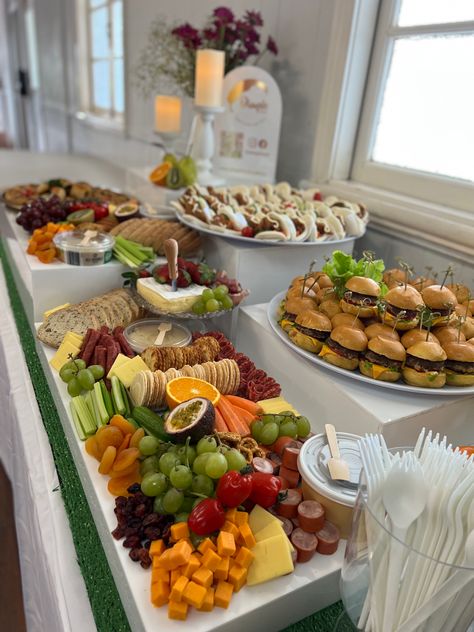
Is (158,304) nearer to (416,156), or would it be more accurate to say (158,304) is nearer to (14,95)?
(416,156)

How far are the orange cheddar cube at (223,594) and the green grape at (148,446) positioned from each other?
220 millimetres

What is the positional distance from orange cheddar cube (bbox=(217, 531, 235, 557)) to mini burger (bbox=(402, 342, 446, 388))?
1.49ft

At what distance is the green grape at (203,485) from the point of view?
690 mm

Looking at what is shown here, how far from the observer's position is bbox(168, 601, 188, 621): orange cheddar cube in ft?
1.89

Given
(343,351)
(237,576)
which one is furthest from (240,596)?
(343,351)

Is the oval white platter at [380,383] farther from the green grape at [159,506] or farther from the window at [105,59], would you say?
the window at [105,59]

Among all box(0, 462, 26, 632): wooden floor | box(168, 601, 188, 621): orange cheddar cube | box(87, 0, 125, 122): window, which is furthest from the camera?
box(87, 0, 125, 122): window

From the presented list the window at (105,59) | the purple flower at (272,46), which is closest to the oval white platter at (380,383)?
the purple flower at (272,46)

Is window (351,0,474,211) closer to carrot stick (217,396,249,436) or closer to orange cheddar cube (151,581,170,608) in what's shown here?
carrot stick (217,396,249,436)

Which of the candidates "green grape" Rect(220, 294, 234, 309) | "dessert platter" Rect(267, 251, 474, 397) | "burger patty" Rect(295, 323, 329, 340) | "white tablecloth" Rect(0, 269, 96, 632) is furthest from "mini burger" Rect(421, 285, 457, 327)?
"white tablecloth" Rect(0, 269, 96, 632)

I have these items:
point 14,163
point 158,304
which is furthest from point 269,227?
point 14,163

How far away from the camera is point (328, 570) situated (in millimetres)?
664

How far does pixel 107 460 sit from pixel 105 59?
3.84 metres

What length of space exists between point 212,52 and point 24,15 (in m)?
6.26
